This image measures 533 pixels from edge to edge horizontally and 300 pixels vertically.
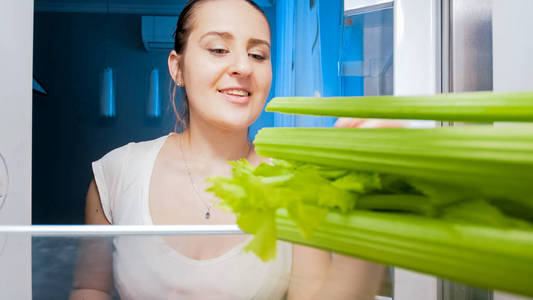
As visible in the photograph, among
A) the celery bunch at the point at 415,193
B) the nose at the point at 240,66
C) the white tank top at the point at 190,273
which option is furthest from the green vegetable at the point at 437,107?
the nose at the point at 240,66

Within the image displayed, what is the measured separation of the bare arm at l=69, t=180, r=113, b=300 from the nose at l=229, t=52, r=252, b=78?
1.79 ft

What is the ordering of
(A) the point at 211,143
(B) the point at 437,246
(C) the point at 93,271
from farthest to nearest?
(A) the point at 211,143
(C) the point at 93,271
(B) the point at 437,246

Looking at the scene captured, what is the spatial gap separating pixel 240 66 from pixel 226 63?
42mm

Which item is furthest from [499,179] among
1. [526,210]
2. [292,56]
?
[292,56]

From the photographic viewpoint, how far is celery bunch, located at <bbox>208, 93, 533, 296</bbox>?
12cm

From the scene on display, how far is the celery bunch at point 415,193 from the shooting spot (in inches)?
4.7

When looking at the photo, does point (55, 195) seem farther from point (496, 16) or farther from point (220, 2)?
point (496, 16)

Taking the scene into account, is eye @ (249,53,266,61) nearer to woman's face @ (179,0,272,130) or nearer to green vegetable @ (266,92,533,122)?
woman's face @ (179,0,272,130)

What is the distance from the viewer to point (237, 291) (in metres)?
0.72

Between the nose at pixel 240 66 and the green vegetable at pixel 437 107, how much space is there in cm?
71

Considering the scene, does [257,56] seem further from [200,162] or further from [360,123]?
[360,123]

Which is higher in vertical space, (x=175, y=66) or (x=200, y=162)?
(x=175, y=66)

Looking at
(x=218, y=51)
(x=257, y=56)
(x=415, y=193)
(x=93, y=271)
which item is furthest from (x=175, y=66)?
(x=415, y=193)

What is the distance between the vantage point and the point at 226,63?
85cm
